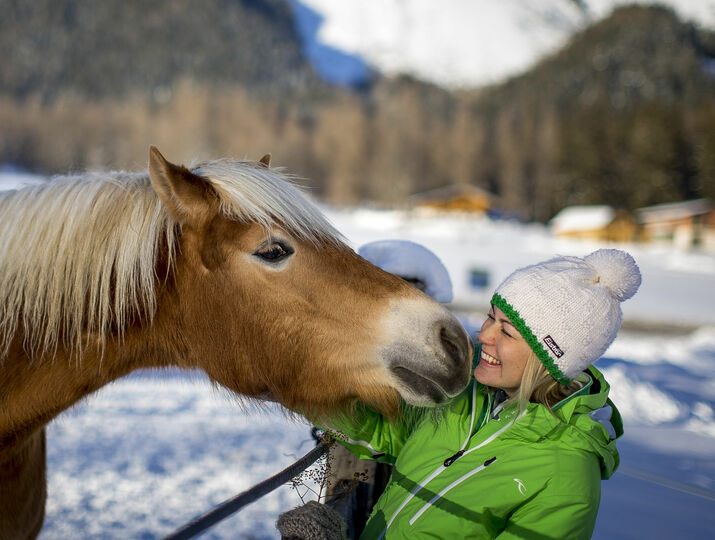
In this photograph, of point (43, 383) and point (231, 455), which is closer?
point (43, 383)

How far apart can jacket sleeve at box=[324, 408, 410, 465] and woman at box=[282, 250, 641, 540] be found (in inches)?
0.5

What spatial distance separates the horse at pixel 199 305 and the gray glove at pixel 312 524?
36 centimetres

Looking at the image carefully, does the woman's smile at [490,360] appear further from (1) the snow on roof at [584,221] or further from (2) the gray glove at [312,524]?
(1) the snow on roof at [584,221]

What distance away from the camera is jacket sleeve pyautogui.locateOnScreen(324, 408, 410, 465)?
6.11 feet

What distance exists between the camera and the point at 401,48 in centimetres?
18700

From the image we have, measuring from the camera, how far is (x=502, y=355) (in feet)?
5.65

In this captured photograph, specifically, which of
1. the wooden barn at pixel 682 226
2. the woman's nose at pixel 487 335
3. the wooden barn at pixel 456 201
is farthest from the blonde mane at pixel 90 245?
the wooden barn at pixel 456 201

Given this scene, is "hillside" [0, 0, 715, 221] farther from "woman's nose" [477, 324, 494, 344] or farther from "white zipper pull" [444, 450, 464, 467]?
"white zipper pull" [444, 450, 464, 467]

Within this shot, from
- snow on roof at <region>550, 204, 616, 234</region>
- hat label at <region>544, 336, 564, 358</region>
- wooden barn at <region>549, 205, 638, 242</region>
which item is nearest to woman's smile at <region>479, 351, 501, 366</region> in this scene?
hat label at <region>544, 336, 564, 358</region>

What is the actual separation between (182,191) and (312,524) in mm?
1135

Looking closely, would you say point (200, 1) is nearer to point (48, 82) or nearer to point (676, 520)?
point (48, 82)

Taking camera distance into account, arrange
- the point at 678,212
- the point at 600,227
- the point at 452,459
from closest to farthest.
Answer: the point at 452,459 → the point at 678,212 → the point at 600,227

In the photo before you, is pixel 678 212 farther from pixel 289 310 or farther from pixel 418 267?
pixel 289 310

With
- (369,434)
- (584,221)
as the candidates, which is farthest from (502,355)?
(584,221)
